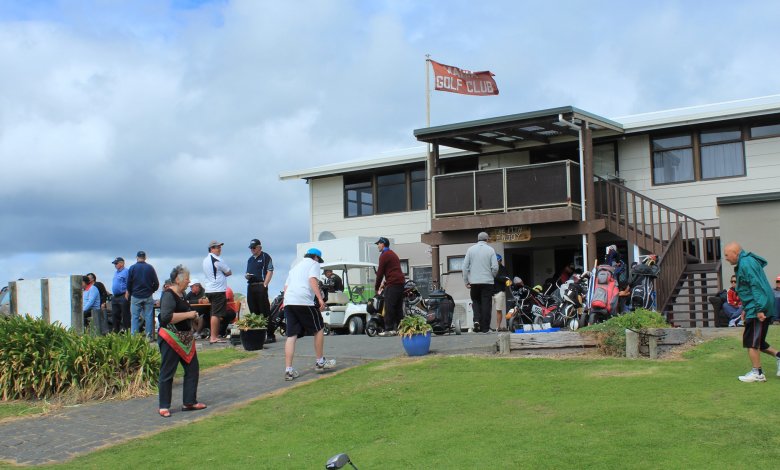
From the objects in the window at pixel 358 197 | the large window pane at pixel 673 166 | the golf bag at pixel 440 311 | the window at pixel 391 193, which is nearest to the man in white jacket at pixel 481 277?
the golf bag at pixel 440 311

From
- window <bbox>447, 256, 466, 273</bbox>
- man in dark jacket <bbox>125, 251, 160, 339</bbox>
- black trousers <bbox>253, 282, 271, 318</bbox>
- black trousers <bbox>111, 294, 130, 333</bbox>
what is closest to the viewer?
black trousers <bbox>253, 282, 271, 318</bbox>

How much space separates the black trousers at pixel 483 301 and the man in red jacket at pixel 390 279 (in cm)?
144

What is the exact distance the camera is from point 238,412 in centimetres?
1027

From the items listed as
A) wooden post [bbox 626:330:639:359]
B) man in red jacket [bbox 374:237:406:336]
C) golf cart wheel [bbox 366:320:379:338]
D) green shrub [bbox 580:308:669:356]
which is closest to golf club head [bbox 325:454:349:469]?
wooden post [bbox 626:330:639:359]

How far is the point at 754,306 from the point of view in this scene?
9.68 metres

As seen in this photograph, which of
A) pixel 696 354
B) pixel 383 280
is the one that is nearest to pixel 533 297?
pixel 383 280

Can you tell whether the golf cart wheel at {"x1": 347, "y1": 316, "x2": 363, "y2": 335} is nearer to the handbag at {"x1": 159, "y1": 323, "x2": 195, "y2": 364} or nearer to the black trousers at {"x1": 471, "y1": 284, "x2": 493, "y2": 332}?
the black trousers at {"x1": 471, "y1": 284, "x2": 493, "y2": 332}

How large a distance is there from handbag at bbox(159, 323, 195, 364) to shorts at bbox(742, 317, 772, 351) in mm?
6610

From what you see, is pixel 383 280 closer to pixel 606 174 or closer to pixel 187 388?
pixel 187 388

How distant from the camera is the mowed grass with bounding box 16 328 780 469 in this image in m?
7.26

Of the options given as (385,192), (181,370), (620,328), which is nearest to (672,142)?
(385,192)

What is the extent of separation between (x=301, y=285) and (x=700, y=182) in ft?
43.1

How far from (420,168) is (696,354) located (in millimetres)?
15397

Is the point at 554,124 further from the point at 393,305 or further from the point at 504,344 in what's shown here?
the point at 504,344
